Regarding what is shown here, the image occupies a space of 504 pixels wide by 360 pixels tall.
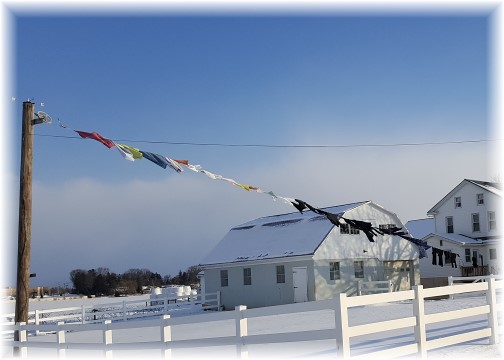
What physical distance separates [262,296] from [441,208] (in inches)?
861

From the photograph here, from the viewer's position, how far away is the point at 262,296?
3144 centimetres

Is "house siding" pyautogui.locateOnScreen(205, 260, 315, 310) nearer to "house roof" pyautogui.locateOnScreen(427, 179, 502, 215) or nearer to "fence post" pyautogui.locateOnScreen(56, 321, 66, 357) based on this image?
"fence post" pyautogui.locateOnScreen(56, 321, 66, 357)

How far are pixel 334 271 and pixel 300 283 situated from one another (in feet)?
6.20

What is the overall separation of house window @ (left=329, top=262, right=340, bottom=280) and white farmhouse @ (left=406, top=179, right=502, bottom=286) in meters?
14.8

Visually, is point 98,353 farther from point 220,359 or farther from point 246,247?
point 246,247

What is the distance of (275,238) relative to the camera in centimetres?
3309

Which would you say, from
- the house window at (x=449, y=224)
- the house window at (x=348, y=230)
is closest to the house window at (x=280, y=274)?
the house window at (x=348, y=230)

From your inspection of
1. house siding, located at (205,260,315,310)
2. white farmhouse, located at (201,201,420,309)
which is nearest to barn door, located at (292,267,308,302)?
white farmhouse, located at (201,201,420,309)

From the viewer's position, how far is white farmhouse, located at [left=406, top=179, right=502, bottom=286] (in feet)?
145

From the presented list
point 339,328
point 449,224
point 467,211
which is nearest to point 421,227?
point 449,224

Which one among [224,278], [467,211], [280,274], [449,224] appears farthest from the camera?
[449,224]

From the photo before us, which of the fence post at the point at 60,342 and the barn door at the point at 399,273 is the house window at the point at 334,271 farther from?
the fence post at the point at 60,342

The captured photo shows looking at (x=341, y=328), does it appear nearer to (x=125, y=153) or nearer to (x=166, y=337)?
(x=166, y=337)

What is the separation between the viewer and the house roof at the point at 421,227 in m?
52.6
